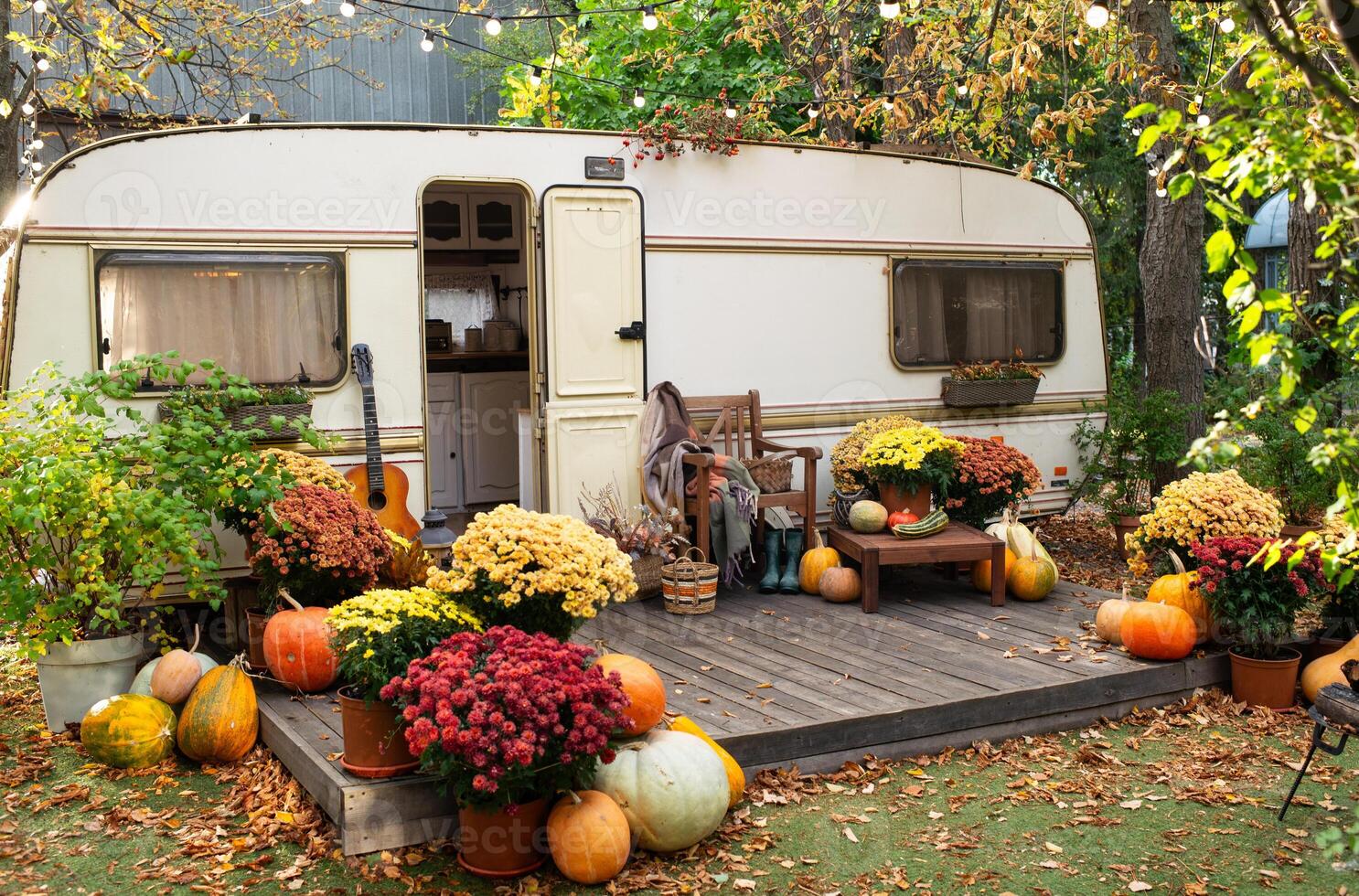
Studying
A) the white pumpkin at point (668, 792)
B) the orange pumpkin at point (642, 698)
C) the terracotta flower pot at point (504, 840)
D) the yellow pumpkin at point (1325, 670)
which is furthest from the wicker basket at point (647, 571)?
the yellow pumpkin at point (1325, 670)

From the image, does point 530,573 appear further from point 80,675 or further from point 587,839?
point 80,675

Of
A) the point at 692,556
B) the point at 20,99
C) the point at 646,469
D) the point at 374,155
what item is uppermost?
the point at 20,99

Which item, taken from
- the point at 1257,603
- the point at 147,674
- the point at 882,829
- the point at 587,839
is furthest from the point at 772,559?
the point at 587,839

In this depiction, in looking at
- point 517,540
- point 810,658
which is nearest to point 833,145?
point 810,658

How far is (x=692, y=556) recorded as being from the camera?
6.92 m

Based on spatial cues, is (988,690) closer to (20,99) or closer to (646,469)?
(646,469)

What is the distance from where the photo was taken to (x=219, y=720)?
4.77 m

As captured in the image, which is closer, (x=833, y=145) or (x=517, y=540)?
(x=517, y=540)

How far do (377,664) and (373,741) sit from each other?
10.4 inches

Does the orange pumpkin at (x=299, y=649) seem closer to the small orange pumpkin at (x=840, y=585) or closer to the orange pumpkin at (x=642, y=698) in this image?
the orange pumpkin at (x=642, y=698)

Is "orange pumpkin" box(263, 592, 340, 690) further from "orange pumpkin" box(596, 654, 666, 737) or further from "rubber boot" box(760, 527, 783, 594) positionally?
"rubber boot" box(760, 527, 783, 594)

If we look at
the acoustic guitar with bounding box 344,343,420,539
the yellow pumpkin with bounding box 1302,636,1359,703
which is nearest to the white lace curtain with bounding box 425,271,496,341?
the acoustic guitar with bounding box 344,343,420,539

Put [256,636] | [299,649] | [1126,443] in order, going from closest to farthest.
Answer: [299,649] < [256,636] < [1126,443]

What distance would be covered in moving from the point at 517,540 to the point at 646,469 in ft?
8.80
